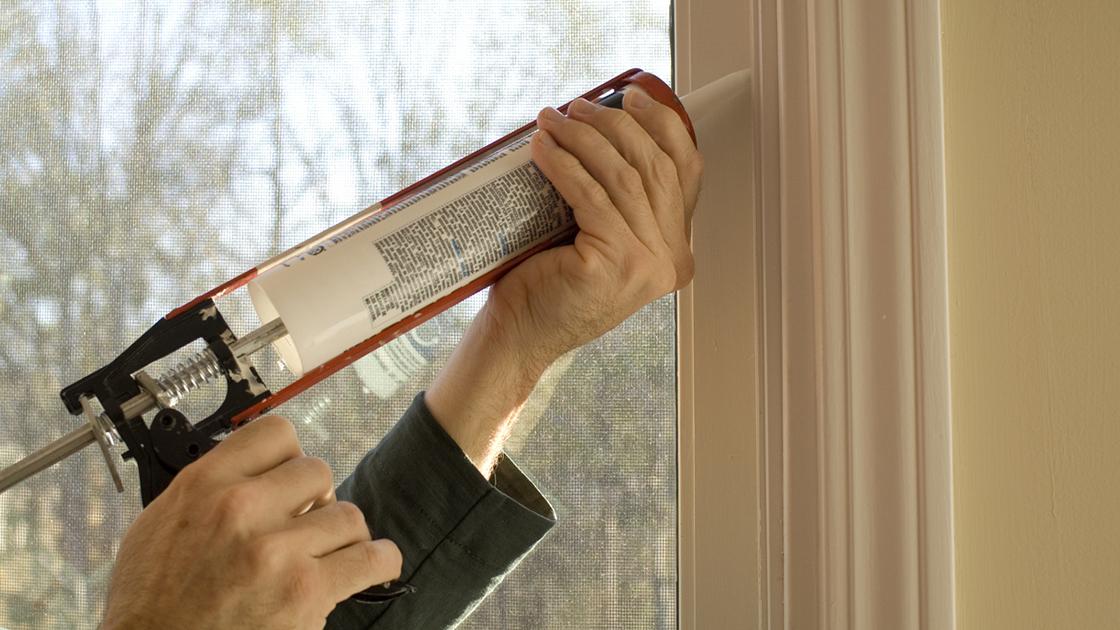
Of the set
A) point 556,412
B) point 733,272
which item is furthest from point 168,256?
point 733,272

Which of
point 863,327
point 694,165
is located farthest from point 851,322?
point 694,165

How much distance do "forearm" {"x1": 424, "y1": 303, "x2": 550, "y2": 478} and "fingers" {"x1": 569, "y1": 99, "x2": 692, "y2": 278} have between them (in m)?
0.12

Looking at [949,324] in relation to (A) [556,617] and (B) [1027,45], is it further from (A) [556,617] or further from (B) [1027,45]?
(A) [556,617]

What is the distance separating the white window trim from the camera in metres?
0.45

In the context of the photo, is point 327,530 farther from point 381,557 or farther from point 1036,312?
point 1036,312

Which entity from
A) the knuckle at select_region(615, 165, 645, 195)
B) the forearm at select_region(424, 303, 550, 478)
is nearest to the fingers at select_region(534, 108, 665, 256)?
the knuckle at select_region(615, 165, 645, 195)

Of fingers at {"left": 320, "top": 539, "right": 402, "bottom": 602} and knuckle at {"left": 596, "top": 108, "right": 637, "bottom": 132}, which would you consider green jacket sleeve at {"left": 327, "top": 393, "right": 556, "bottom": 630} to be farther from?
knuckle at {"left": 596, "top": 108, "right": 637, "bottom": 132}

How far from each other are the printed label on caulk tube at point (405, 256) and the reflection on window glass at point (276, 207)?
7.3 inches

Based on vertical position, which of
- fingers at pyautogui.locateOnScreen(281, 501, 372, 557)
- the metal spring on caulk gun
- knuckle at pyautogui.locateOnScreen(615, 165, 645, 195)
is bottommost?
fingers at pyautogui.locateOnScreen(281, 501, 372, 557)

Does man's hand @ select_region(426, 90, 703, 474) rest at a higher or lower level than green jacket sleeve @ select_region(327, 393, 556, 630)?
higher

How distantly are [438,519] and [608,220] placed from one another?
10.0 inches

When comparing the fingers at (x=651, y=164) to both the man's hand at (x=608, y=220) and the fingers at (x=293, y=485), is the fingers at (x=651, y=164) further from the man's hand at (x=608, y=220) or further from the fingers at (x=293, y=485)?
→ the fingers at (x=293, y=485)

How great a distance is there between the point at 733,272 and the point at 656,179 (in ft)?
0.23

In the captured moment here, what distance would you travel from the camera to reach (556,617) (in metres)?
0.68
